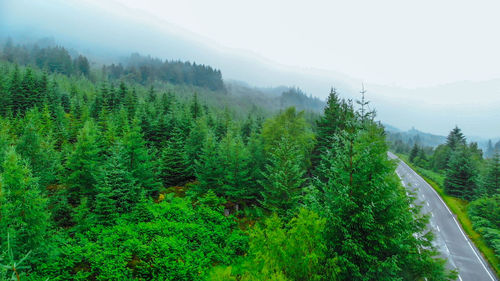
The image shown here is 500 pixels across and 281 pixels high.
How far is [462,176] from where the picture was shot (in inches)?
1508

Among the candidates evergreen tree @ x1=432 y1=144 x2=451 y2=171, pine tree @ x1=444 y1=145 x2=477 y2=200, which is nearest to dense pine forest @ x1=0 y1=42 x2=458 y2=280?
pine tree @ x1=444 y1=145 x2=477 y2=200

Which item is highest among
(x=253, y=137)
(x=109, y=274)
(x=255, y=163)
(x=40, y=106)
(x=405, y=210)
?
(x=405, y=210)

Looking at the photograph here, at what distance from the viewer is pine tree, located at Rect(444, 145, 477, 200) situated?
123 ft

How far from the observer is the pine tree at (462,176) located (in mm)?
37531

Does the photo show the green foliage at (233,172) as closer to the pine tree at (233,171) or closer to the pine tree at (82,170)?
the pine tree at (233,171)

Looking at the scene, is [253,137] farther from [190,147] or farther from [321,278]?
[321,278]

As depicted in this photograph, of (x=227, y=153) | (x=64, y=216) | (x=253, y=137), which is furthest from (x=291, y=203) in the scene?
(x=64, y=216)

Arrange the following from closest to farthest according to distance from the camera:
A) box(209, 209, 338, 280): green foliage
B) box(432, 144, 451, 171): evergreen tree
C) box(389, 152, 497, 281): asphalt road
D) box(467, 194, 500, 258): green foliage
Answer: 1. box(209, 209, 338, 280): green foliage
2. box(389, 152, 497, 281): asphalt road
3. box(467, 194, 500, 258): green foliage
4. box(432, 144, 451, 171): evergreen tree

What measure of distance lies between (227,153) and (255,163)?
14.2ft

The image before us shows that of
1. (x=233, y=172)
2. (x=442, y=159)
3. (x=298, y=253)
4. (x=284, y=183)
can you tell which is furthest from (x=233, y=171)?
(x=442, y=159)

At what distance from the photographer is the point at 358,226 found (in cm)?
1086

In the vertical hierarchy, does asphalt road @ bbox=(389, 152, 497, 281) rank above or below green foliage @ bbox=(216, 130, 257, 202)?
above

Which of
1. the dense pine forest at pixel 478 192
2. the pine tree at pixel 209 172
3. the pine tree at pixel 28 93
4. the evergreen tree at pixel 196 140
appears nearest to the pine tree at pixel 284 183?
the pine tree at pixel 209 172

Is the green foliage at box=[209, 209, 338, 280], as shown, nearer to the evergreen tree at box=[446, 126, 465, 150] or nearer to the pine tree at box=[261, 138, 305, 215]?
the pine tree at box=[261, 138, 305, 215]
